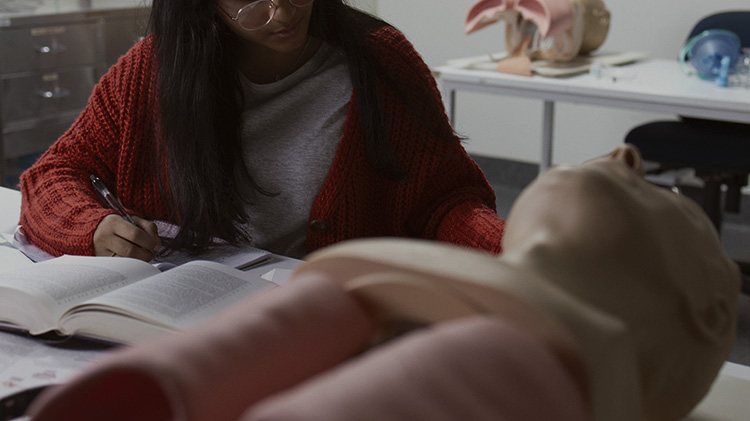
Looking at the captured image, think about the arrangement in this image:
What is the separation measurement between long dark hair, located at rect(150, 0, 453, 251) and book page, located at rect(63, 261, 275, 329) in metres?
0.27

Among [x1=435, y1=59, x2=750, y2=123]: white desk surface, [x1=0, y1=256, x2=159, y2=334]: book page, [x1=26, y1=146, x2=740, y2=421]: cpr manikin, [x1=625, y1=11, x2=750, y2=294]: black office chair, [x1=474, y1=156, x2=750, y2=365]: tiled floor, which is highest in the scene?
[x1=26, y1=146, x2=740, y2=421]: cpr manikin

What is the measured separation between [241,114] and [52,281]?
0.50 metres

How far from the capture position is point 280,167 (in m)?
1.34

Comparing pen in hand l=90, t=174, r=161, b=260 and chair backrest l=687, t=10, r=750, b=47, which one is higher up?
chair backrest l=687, t=10, r=750, b=47

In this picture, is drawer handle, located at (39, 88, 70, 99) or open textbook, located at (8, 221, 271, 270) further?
drawer handle, located at (39, 88, 70, 99)

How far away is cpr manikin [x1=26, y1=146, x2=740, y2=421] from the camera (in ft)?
1.30

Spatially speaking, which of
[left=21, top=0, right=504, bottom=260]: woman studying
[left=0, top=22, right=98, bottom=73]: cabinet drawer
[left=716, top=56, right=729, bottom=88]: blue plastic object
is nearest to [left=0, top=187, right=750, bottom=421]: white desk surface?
[left=21, top=0, right=504, bottom=260]: woman studying

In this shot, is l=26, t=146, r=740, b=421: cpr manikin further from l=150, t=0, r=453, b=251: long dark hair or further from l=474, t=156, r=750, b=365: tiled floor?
l=474, t=156, r=750, b=365: tiled floor

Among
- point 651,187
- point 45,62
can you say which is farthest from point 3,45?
point 651,187

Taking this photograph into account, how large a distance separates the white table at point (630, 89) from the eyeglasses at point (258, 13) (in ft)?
4.81

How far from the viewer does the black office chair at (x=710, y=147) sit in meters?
2.56

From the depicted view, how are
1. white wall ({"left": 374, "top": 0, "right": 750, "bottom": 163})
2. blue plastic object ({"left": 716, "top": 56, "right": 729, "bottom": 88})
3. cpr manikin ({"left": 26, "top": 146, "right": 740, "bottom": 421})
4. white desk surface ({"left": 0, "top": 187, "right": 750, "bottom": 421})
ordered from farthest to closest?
1. white wall ({"left": 374, "top": 0, "right": 750, "bottom": 163})
2. blue plastic object ({"left": 716, "top": 56, "right": 729, "bottom": 88})
3. white desk surface ({"left": 0, "top": 187, "right": 750, "bottom": 421})
4. cpr manikin ({"left": 26, "top": 146, "right": 740, "bottom": 421})

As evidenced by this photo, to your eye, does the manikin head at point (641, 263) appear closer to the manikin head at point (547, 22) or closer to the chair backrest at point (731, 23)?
the manikin head at point (547, 22)

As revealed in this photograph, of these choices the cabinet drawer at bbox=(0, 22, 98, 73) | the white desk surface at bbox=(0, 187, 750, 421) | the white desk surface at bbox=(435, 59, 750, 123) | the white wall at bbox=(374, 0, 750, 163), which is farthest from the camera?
the white wall at bbox=(374, 0, 750, 163)
